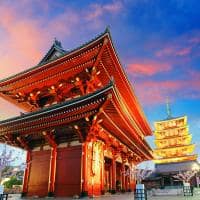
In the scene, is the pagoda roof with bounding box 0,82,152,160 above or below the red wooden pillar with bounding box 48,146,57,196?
above

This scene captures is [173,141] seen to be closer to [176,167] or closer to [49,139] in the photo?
[176,167]

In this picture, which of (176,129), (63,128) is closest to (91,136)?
(63,128)

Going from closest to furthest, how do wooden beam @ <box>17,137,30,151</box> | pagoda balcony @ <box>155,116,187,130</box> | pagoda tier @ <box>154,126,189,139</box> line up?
wooden beam @ <box>17,137,30,151</box> < pagoda tier @ <box>154,126,189,139</box> < pagoda balcony @ <box>155,116,187,130</box>

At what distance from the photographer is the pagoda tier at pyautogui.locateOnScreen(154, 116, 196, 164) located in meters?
60.3

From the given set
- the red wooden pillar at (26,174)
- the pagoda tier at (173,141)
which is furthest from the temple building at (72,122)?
the pagoda tier at (173,141)

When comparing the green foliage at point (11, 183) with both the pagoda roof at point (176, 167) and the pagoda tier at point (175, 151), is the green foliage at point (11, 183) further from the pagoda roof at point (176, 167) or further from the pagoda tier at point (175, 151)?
the pagoda tier at point (175, 151)

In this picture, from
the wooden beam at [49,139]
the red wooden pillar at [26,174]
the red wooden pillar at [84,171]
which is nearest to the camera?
the red wooden pillar at [84,171]

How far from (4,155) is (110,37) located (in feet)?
35.2

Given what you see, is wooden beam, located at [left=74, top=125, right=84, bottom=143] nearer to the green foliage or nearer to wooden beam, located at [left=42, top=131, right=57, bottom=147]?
wooden beam, located at [left=42, top=131, right=57, bottom=147]

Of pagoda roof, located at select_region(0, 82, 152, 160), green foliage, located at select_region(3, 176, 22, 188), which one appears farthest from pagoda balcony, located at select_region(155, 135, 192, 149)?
pagoda roof, located at select_region(0, 82, 152, 160)

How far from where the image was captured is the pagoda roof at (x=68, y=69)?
55.6 ft

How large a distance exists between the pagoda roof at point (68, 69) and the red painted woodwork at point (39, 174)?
19.5ft

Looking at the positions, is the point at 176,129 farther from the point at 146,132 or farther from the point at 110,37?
the point at 110,37

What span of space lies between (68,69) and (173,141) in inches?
2041
